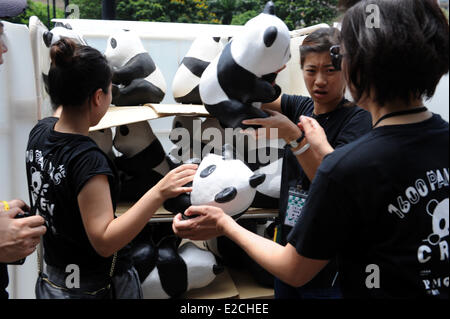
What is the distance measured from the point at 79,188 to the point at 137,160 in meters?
0.79

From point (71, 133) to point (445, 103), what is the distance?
3.81 meters

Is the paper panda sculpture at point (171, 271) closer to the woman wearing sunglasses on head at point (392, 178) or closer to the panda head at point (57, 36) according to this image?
the panda head at point (57, 36)

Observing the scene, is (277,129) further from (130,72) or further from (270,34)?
(130,72)

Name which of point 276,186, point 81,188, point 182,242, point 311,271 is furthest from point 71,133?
point 182,242

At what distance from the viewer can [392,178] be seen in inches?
25.9

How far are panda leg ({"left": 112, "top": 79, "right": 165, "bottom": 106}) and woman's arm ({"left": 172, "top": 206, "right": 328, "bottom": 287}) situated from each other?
791 millimetres

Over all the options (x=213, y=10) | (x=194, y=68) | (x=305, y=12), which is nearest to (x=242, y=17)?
(x=213, y=10)

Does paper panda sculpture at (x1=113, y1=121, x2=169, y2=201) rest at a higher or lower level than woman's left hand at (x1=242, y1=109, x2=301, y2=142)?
lower

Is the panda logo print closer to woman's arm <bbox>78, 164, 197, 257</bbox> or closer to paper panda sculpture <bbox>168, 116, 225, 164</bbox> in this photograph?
woman's arm <bbox>78, 164, 197, 257</bbox>

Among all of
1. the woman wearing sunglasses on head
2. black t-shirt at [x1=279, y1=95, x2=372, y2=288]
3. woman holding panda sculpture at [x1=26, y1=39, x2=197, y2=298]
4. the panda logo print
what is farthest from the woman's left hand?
the panda logo print

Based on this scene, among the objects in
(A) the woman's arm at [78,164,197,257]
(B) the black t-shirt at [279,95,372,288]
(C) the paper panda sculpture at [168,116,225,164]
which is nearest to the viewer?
(A) the woman's arm at [78,164,197,257]

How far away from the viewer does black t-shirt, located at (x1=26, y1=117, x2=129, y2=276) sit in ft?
3.11

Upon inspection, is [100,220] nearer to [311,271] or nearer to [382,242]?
[311,271]

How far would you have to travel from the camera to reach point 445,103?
12.4 ft
